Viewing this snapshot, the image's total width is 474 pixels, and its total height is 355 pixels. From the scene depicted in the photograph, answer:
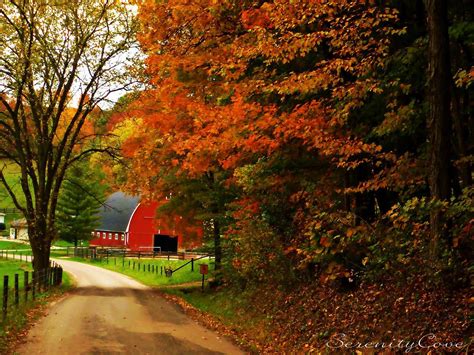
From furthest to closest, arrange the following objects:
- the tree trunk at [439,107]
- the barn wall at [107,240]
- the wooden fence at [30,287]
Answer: the barn wall at [107,240]
the wooden fence at [30,287]
the tree trunk at [439,107]

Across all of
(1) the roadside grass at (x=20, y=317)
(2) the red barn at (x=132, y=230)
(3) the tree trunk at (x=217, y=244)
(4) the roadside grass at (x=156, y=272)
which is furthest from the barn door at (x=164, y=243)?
(1) the roadside grass at (x=20, y=317)

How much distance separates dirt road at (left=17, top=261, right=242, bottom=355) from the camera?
10180 millimetres

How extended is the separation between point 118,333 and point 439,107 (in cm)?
885

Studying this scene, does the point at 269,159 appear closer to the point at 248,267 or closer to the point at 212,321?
the point at 248,267

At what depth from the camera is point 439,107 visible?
7.30m

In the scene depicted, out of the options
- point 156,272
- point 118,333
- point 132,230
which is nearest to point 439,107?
point 118,333

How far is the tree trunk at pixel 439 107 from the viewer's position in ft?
23.7

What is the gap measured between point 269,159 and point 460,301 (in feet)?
19.7

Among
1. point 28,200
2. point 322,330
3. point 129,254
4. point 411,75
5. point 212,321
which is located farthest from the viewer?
point 129,254

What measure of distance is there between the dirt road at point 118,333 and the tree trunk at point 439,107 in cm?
542

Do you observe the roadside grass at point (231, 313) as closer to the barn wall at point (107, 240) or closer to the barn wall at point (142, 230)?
the barn wall at point (142, 230)

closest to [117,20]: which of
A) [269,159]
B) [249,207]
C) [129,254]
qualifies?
[249,207]

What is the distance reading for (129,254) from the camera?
5697 cm

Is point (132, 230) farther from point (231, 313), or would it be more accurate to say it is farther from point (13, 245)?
point (231, 313)
